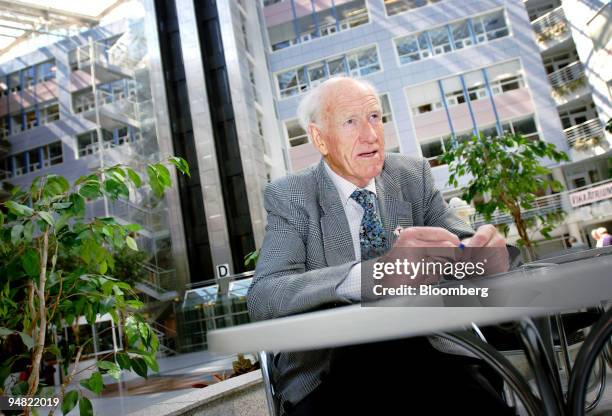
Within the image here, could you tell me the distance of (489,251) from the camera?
0.60 metres

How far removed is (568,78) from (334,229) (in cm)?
1644

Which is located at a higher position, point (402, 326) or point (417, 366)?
point (402, 326)

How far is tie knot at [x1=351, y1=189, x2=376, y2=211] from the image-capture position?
1028 millimetres

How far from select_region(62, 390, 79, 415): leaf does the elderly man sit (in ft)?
2.26

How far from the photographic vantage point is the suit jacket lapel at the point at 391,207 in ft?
3.34

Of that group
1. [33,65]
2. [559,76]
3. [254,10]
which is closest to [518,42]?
[559,76]

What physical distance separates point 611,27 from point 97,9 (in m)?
15.7

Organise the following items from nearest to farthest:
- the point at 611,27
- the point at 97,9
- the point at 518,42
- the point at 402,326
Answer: the point at 402,326
the point at 611,27
the point at 518,42
the point at 97,9

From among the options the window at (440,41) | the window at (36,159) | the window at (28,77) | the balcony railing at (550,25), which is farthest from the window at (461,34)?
the window at (28,77)

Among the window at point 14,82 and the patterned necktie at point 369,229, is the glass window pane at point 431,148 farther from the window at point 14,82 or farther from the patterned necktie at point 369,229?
the window at point 14,82

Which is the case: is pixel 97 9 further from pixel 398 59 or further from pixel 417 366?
pixel 417 366

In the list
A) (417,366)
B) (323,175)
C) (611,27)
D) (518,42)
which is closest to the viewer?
(417,366)

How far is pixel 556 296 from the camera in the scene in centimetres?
43

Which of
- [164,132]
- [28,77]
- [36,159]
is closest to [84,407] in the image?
[164,132]
